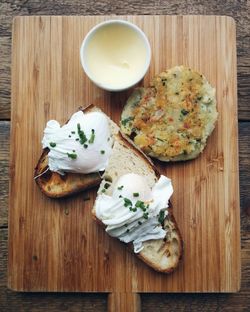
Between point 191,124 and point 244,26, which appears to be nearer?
point 191,124

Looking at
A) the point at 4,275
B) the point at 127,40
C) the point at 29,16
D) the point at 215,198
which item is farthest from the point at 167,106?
the point at 4,275

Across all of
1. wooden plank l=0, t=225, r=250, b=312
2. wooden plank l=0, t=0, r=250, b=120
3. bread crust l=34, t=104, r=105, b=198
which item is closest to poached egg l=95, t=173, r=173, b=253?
bread crust l=34, t=104, r=105, b=198

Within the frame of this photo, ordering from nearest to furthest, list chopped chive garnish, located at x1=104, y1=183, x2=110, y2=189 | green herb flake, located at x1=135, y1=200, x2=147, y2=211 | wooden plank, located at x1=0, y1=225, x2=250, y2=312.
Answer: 1. green herb flake, located at x1=135, y1=200, x2=147, y2=211
2. chopped chive garnish, located at x1=104, y1=183, x2=110, y2=189
3. wooden plank, located at x1=0, y1=225, x2=250, y2=312

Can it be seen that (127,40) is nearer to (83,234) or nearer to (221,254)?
(83,234)

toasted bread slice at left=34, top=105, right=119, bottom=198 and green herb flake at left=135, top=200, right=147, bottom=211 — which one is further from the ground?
toasted bread slice at left=34, top=105, right=119, bottom=198

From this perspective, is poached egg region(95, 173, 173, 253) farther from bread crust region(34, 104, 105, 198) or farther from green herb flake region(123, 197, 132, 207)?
bread crust region(34, 104, 105, 198)

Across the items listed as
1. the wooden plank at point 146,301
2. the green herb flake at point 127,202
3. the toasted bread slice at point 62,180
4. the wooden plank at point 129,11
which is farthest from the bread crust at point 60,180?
the wooden plank at point 146,301
